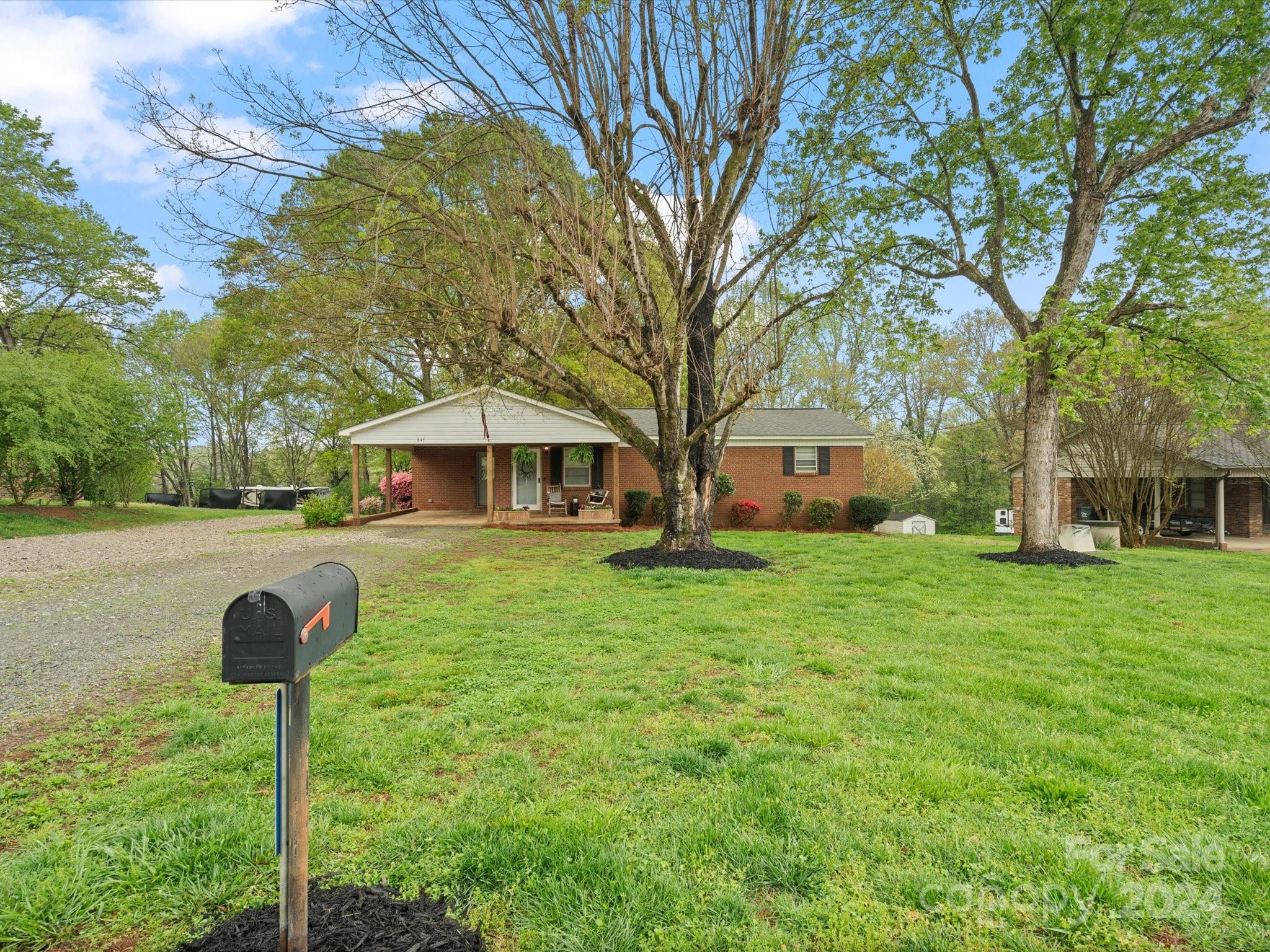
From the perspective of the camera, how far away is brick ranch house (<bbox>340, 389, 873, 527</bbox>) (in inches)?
663

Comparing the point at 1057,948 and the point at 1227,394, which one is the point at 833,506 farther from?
the point at 1057,948

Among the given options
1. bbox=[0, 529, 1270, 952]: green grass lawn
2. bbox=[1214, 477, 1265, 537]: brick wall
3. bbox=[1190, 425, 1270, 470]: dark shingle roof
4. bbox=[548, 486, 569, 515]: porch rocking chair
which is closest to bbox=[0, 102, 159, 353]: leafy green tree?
bbox=[548, 486, 569, 515]: porch rocking chair

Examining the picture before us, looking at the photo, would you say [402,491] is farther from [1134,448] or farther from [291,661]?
[1134,448]

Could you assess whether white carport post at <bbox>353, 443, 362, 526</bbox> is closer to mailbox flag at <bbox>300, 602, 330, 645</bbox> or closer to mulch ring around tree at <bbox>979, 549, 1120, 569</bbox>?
mulch ring around tree at <bbox>979, 549, 1120, 569</bbox>

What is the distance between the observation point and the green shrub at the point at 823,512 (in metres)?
17.6

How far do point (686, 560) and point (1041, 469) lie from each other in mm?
6802

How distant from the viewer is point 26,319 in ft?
70.6

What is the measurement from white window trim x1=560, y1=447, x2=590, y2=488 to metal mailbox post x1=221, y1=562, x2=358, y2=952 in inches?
686

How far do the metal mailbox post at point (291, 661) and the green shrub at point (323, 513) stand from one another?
16.6 m

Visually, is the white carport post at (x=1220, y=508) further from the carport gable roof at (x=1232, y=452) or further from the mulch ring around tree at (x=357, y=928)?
the mulch ring around tree at (x=357, y=928)

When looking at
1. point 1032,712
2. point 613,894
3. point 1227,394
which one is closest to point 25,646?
point 613,894

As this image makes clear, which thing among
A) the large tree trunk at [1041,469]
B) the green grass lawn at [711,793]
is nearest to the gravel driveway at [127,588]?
the green grass lawn at [711,793]

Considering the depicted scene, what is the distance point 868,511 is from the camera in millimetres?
17562

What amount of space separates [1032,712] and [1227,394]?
9.95 meters
